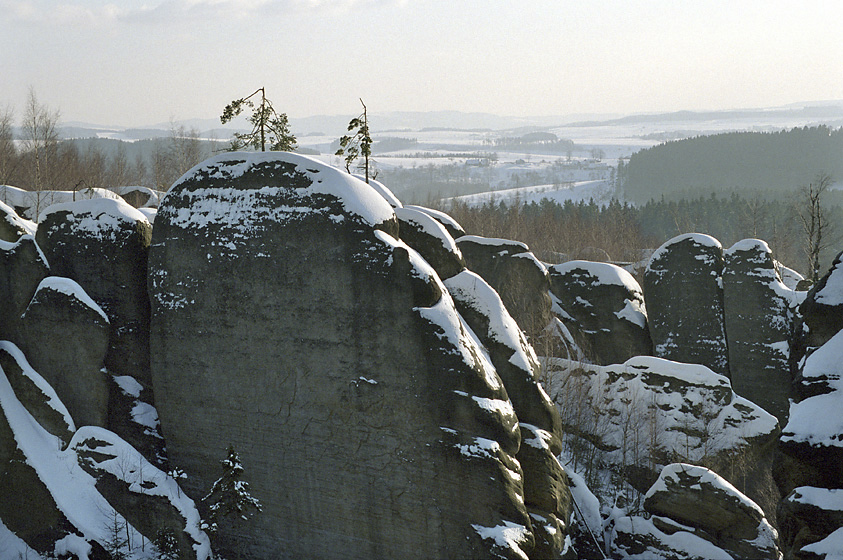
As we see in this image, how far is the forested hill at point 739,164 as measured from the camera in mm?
84500

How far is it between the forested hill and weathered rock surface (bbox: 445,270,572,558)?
76.1 m

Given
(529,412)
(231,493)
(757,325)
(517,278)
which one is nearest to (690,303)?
(757,325)

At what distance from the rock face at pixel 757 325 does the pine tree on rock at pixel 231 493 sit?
16.8 m

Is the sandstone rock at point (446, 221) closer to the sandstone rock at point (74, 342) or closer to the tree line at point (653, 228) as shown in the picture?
the sandstone rock at point (74, 342)

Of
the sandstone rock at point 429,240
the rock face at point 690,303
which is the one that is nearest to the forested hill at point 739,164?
the rock face at point 690,303

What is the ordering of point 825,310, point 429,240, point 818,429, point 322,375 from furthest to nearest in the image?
1. point 429,240
2. point 322,375
3. point 825,310
4. point 818,429

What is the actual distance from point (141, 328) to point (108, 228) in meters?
2.07

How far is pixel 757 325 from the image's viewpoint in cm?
2188

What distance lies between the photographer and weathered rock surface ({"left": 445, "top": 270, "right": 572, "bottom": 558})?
1161cm

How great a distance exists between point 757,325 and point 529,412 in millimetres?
12911

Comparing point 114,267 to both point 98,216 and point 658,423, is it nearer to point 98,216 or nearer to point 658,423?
point 98,216

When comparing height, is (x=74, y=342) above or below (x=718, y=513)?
above

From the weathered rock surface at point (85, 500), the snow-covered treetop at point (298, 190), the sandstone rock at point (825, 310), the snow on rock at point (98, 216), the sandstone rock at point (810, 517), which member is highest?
the snow-covered treetop at point (298, 190)

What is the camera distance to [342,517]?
37.9ft
